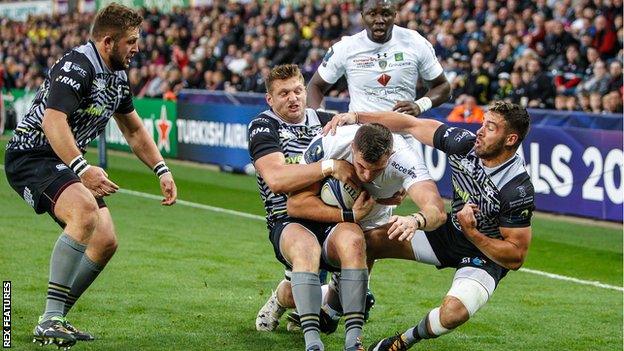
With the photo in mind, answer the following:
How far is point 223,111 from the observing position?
69.3 ft

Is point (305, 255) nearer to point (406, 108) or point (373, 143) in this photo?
point (373, 143)

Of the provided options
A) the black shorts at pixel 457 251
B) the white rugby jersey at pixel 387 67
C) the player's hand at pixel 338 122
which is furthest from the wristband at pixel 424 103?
the black shorts at pixel 457 251

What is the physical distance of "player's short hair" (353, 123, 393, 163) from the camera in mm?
6688

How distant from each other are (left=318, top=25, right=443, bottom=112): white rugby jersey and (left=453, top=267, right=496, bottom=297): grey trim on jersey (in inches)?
104

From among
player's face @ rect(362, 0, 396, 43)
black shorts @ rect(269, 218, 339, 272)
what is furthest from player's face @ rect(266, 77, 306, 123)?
player's face @ rect(362, 0, 396, 43)

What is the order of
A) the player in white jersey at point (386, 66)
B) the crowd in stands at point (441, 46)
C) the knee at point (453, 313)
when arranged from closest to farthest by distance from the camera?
the knee at point (453, 313) → the player in white jersey at point (386, 66) → the crowd in stands at point (441, 46)

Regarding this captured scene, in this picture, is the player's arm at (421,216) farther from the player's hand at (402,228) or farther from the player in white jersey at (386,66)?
the player in white jersey at (386,66)

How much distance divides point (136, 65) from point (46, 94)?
24.4 m

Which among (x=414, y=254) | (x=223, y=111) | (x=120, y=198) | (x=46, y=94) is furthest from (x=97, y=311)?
(x=223, y=111)

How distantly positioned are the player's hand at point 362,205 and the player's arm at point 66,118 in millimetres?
1460

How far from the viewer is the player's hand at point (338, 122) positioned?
24.0 feet

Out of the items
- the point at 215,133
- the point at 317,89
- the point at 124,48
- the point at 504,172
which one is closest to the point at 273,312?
the point at 504,172

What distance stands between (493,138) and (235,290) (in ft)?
11.1

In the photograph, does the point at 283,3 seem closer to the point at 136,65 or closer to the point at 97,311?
the point at 136,65
